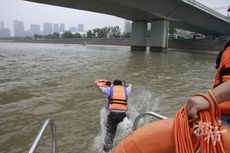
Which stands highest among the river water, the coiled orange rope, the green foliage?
the green foliage

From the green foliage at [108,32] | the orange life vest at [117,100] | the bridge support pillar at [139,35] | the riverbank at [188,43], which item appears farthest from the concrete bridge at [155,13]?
the green foliage at [108,32]

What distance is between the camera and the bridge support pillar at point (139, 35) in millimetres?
56312

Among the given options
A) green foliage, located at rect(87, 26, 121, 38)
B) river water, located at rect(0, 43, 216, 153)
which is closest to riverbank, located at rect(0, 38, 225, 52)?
green foliage, located at rect(87, 26, 121, 38)

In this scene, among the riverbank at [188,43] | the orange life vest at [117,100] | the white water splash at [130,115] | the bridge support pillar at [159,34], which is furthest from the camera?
the riverbank at [188,43]

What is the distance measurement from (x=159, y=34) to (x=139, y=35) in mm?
6493

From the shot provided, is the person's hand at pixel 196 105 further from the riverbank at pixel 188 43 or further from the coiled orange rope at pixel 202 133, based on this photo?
the riverbank at pixel 188 43

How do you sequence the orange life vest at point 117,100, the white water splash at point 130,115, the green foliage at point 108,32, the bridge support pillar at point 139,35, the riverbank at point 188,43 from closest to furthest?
the orange life vest at point 117,100 < the white water splash at point 130,115 < the bridge support pillar at point 139,35 < the riverbank at point 188,43 < the green foliage at point 108,32

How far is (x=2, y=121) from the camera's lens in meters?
7.72

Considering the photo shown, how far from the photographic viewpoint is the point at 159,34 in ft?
168

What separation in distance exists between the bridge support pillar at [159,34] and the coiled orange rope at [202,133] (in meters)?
49.4

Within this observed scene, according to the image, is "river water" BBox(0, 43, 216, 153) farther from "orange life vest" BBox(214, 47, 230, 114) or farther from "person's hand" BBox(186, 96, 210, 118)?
"person's hand" BBox(186, 96, 210, 118)

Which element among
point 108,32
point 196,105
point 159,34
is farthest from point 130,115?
point 108,32

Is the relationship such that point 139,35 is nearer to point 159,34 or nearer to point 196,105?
point 159,34

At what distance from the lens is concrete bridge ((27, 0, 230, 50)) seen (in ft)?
125
